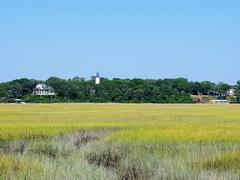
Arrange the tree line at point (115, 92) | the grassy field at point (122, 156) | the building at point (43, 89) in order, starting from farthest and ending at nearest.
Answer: the building at point (43, 89)
the tree line at point (115, 92)
the grassy field at point (122, 156)

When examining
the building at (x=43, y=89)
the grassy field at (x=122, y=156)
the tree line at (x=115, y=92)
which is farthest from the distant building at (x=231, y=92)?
the grassy field at (x=122, y=156)

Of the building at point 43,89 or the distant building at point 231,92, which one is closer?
the building at point 43,89

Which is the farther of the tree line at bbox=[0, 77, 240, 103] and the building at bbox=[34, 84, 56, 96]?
the building at bbox=[34, 84, 56, 96]

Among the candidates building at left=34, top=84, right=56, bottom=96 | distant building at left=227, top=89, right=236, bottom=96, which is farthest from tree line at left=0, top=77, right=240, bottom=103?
distant building at left=227, top=89, right=236, bottom=96

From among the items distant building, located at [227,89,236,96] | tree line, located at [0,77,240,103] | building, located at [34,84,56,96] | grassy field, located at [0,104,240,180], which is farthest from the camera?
distant building, located at [227,89,236,96]

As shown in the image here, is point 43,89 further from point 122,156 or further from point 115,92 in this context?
point 122,156

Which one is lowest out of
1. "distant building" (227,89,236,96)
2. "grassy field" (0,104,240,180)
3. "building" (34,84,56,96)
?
"grassy field" (0,104,240,180)

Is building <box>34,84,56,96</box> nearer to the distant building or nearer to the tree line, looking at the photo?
the tree line

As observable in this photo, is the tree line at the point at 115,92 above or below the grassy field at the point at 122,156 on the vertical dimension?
above

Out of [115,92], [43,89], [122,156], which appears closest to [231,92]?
[115,92]

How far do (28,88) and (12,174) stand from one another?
128302mm

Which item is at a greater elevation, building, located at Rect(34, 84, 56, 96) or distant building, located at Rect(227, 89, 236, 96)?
building, located at Rect(34, 84, 56, 96)

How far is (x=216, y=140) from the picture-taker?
69.5 ft

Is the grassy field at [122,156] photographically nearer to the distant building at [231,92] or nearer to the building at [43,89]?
the building at [43,89]
